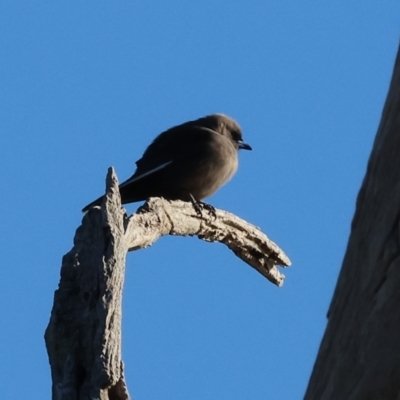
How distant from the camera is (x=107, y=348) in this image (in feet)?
10.9

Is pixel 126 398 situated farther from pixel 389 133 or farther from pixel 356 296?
pixel 389 133

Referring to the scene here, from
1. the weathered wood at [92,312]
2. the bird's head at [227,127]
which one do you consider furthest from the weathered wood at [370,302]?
the bird's head at [227,127]

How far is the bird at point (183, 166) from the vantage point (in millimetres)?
8109

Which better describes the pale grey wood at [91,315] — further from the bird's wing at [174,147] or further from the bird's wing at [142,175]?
the bird's wing at [174,147]

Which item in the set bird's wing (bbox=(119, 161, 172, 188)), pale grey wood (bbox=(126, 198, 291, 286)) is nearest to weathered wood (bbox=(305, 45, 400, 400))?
pale grey wood (bbox=(126, 198, 291, 286))

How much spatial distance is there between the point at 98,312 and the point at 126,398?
0.35 m

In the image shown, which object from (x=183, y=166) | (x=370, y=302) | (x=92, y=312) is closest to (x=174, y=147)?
(x=183, y=166)

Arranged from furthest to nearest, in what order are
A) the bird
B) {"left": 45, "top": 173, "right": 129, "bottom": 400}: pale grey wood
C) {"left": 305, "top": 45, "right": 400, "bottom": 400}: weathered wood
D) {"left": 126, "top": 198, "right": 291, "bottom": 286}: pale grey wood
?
the bird < {"left": 126, "top": 198, "right": 291, "bottom": 286}: pale grey wood < {"left": 45, "top": 173, "right": 129, "bottom": 400}: pale grey wood < {"left": 305, "top": 45, "right": 400, "bottom": 400}: weathered wood

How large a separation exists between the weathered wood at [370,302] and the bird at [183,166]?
16.6 feet

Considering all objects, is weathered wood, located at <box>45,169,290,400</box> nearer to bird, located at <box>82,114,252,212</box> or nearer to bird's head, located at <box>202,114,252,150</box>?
bird, located at <box>82,114,252,212</box>

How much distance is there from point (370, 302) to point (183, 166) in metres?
5.85

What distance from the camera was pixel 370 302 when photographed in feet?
8.39

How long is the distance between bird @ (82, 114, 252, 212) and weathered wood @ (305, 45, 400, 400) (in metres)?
5.05

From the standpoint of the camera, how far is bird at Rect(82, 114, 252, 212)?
26.6 feet
